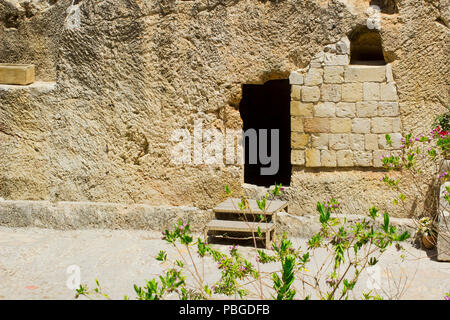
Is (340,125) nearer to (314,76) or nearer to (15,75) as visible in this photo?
(314,76)

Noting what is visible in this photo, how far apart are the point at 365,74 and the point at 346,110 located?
1.46 feet

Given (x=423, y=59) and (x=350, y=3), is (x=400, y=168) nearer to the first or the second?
(x=423, y=59)

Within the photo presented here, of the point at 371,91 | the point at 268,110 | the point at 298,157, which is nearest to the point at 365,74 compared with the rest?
the point at 371,91

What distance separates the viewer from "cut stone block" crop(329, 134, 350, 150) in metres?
6.11

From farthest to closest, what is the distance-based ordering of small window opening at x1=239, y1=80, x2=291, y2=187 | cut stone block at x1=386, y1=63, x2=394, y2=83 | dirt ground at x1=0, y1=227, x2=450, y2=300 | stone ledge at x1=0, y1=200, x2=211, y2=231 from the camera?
small window opening at x1=239, y1=80, x2=291, y2=187 → stone ledge at x1=0, y1=200, x2=211, y2=231 → cut stone block at x1=386, y1=63, x2=394, y2=83 → dirt ground at x1=0, y1=227, x2=450, y2=300

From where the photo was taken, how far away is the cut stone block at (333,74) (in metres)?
6.07

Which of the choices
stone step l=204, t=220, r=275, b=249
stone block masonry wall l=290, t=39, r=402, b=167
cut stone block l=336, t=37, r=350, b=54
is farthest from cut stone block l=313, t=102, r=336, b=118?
stone step l=204, t=220, r=275, b=249

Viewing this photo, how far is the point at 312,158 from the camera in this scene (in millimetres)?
6230

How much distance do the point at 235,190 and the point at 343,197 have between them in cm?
128

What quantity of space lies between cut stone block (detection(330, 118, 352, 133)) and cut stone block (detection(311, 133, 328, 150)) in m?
0.11

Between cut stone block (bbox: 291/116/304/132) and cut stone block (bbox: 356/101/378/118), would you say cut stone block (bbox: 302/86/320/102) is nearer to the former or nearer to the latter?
cut stone block (bbox: 291/116/304/132)

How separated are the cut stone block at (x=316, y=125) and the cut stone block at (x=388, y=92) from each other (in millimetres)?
666

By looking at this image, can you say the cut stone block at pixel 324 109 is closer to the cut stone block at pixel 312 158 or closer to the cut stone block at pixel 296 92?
the cut stone block at pixel 296 92
